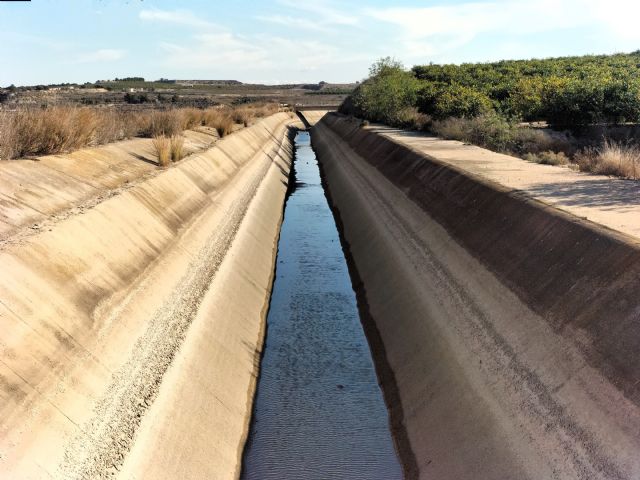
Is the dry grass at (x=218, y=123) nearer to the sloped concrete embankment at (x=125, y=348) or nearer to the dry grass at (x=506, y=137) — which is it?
the dry grass at (x=506, y=137)

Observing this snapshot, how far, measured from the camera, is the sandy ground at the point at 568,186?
9.93 meters

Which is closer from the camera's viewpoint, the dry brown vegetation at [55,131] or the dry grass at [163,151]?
the dry brown vegetation at [55,131]

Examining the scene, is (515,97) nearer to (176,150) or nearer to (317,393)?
(176,150)

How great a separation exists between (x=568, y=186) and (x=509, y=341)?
7.00 metres

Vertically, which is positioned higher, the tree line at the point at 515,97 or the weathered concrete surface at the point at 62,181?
the tree line at the point at 515,97

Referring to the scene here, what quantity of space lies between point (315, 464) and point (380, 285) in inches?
270

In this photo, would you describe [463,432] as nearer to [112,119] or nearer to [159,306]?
[159,306]

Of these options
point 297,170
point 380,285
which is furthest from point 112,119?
point 297,170

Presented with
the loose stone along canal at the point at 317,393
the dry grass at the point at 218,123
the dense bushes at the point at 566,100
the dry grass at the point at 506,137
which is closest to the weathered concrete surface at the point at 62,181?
the loose stone along canal at the point at 317,393

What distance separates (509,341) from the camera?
8.19 metres

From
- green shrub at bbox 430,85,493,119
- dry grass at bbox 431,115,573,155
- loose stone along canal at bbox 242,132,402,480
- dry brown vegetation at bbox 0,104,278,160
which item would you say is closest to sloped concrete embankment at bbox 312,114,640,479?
loose stone along canal at bbox 242,132,402,480

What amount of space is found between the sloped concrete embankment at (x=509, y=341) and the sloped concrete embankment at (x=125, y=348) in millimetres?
2929

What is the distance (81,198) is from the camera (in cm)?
1251

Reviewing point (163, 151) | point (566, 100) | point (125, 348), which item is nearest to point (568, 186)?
point (125, 348)
